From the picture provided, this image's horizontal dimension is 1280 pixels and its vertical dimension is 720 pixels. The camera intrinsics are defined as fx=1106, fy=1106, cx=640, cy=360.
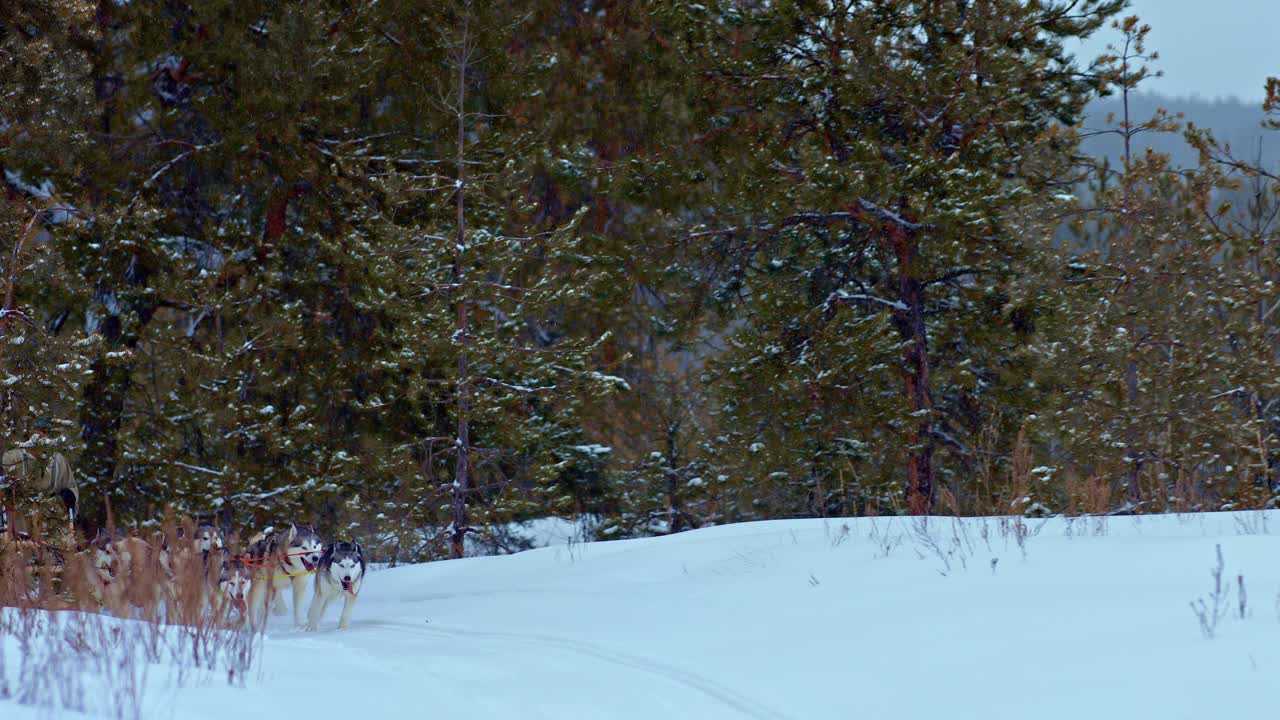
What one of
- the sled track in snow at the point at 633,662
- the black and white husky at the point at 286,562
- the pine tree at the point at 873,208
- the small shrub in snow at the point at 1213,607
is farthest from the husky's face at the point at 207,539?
the pine tree at the point at 873,208

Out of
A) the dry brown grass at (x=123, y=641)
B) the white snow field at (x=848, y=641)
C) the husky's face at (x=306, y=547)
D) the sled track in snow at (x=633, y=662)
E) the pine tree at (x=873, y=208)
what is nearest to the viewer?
the dry brown grass at (x=123, y=641)

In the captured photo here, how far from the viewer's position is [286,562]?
8.09m

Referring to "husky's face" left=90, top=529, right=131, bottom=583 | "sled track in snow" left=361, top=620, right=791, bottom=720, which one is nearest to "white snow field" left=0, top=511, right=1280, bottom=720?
"sled track in snow" left=361, top=620, right=791, bottom=720

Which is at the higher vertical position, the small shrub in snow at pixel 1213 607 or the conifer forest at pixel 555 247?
the conifer forest at pixel 555 247

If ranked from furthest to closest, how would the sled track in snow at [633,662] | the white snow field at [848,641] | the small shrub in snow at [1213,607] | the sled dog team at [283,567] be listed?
the sled dog team at [283,567], the sled track in snow at [633,662], the small shrub in snow at [1213,607], the white snow field at [848,641]

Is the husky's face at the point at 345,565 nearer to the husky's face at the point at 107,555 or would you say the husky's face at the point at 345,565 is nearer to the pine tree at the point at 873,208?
the husky's face at the point at 107,555

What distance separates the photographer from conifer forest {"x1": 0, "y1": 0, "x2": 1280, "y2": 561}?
44.4ft

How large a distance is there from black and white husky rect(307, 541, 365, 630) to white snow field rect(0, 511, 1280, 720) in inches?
10.3

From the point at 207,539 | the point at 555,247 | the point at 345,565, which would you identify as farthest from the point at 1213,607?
the point at 555,247

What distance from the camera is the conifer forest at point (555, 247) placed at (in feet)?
44.4

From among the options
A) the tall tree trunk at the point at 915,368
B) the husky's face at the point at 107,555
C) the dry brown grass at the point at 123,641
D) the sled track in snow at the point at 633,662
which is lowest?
the sled track in snow at the point at 633,662

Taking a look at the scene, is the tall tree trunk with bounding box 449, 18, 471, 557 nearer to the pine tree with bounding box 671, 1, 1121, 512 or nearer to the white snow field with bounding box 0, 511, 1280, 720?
the pine tree with bounding box 671, 1, 1121, 512

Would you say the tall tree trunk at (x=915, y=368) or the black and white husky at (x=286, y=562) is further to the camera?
the tall tree trunk at (x=915, y=368)

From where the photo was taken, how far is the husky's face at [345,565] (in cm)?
780
